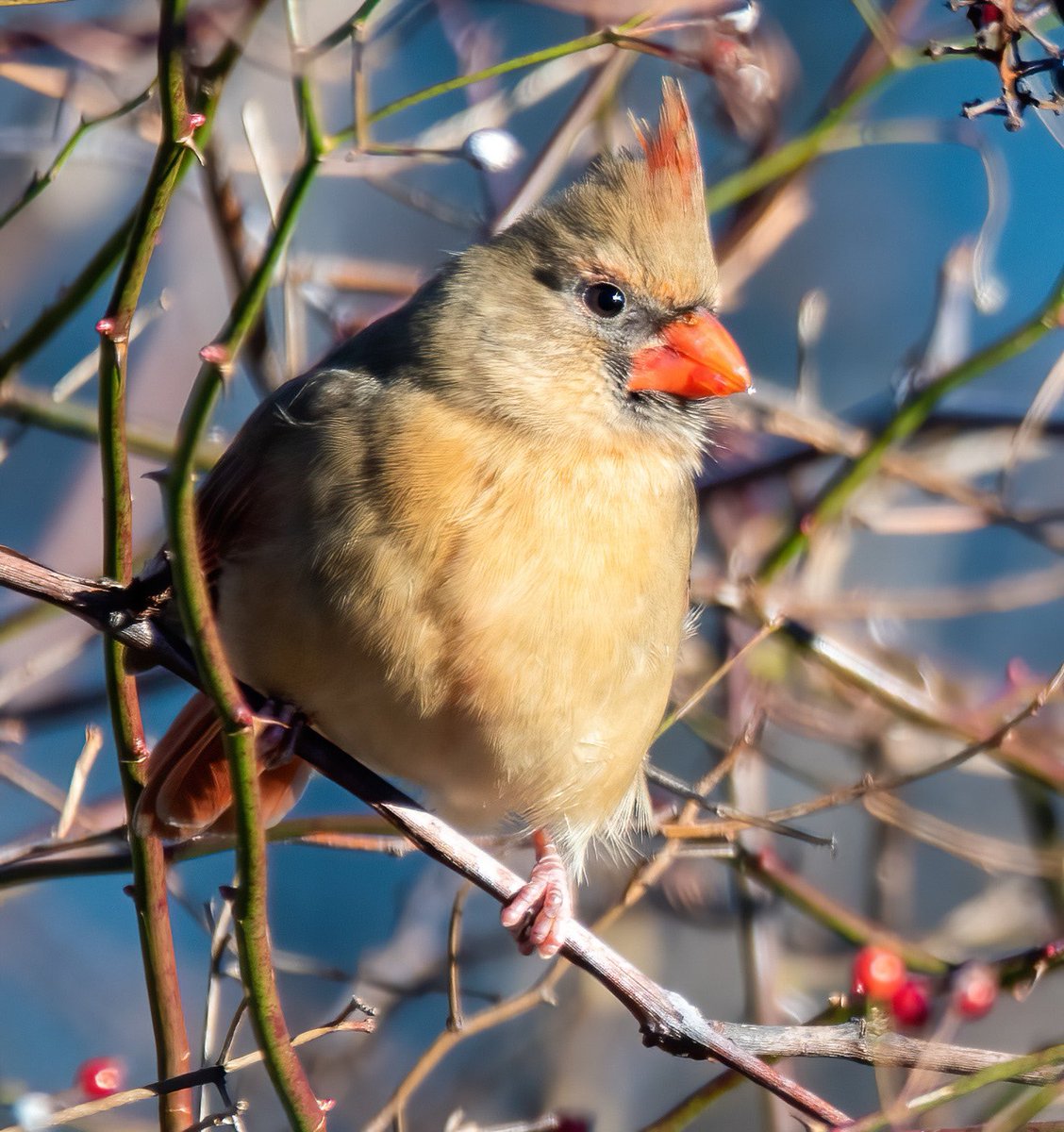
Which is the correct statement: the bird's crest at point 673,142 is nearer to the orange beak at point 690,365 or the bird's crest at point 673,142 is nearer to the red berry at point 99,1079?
the orange beak at point 690,365

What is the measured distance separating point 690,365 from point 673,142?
38 centimetres

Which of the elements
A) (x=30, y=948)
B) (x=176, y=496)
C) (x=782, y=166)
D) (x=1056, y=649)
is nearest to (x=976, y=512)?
(x=782, y=166)

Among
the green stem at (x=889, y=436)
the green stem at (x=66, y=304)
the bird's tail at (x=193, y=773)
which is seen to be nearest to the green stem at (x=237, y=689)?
the bird's tail at (x=193, y=773)

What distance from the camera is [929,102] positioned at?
538cm

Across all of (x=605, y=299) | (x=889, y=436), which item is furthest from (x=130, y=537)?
(x=889, y=436)

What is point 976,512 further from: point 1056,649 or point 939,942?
point 1056,649

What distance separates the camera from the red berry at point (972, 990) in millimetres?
1793

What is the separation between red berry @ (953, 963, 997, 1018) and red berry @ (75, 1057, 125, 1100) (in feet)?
4.22

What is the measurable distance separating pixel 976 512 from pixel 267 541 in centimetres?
191

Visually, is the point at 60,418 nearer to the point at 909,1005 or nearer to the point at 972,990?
the point at 909,1005

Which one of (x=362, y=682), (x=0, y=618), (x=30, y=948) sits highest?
(x=362, y=682)

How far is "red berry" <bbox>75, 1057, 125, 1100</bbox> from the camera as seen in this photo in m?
2.33

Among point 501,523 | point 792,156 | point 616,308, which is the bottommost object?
point 501,523

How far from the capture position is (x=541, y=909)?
9.03ft
